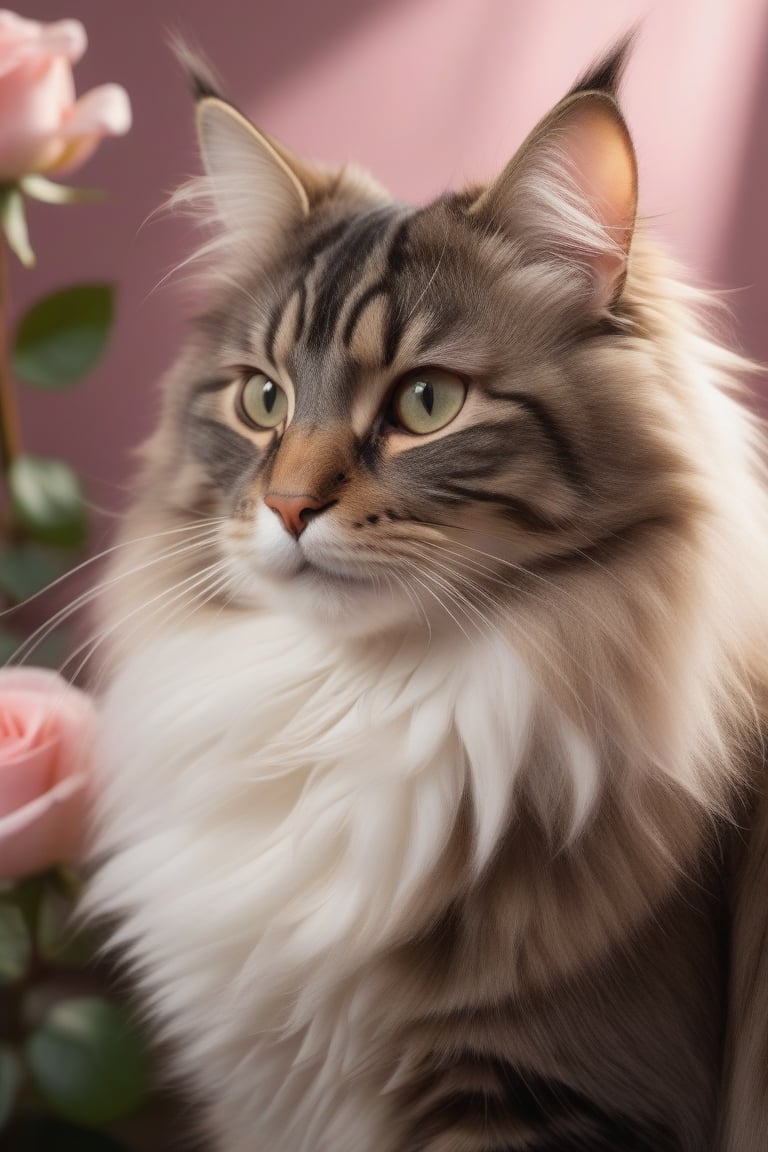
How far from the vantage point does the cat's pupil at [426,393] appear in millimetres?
905

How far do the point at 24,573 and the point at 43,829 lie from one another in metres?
0.45

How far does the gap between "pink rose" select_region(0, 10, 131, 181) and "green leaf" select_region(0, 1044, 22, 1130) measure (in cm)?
95

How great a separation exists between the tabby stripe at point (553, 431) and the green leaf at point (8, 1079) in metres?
0.84

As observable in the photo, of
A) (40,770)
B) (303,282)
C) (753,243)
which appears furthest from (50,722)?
(753,243)

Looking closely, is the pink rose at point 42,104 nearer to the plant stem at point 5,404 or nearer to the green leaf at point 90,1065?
the plant stem at point 5,404

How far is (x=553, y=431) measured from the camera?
0.88 metres

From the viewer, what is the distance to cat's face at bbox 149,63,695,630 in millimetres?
852

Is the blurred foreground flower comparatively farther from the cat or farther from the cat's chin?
the cat's chin

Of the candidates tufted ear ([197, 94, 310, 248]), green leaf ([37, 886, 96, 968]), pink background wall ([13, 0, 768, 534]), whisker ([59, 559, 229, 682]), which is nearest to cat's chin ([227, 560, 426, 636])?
whisker ([59, 559, 229, 682])

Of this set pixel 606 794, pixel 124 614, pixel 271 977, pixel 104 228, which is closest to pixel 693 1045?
pixel 606 794

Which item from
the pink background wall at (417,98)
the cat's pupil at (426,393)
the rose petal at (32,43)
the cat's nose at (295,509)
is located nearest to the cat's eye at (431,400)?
the cat's pupil at (426,393)

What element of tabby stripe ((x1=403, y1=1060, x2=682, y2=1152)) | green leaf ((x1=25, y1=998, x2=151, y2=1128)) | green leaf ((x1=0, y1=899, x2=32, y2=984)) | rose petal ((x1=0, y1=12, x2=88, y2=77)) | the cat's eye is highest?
rose petal ((x1=0, y1=12, x2=88, y2=77))

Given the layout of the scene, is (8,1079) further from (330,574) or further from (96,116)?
(96,116)

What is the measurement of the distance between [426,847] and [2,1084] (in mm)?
589
